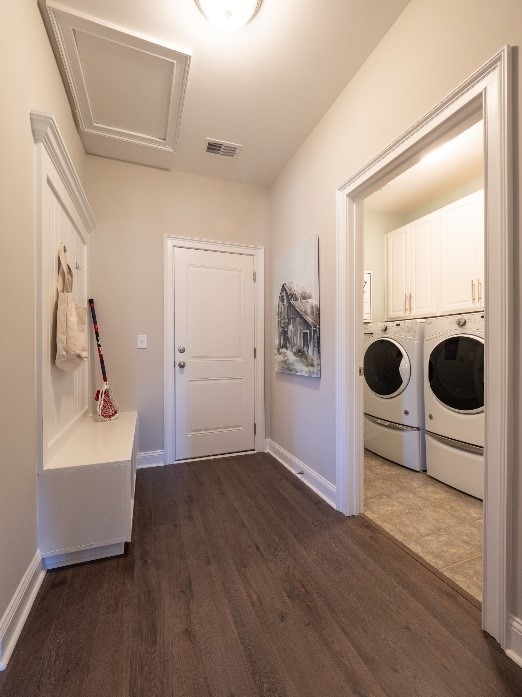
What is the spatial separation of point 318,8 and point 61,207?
1667 mm

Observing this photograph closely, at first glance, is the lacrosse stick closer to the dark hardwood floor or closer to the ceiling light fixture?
the dark hardwood floor

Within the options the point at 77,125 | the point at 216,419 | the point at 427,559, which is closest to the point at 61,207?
the point at 77,125

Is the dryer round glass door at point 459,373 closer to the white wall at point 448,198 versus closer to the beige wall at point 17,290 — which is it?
the white wall at point 448,198

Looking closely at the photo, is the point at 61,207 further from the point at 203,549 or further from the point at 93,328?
the point at 203,549

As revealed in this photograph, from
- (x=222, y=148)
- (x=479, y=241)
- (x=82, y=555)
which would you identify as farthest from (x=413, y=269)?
(x=82, y=555)

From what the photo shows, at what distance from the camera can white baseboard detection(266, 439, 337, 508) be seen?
2.05 meters

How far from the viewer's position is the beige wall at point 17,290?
1100 mm

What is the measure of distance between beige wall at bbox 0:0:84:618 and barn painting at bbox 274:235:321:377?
1637 mm

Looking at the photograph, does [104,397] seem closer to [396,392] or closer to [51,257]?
[51,257]

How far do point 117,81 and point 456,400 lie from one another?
3.03 metres

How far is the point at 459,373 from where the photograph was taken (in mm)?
2186

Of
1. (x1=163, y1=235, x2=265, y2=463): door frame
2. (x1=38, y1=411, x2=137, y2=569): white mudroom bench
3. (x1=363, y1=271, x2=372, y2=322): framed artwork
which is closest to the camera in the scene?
(x1=38, y1=411, x2=137, y2=569): white mudroom bench

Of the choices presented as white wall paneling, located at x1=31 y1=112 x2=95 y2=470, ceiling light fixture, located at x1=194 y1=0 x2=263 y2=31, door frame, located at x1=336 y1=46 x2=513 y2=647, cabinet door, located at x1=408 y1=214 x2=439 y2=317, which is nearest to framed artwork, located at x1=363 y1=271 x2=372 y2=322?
cabinet door, located at x1=408 y1=214 x2=439 y2=317

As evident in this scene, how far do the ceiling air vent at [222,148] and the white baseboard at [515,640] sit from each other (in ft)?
10.1
